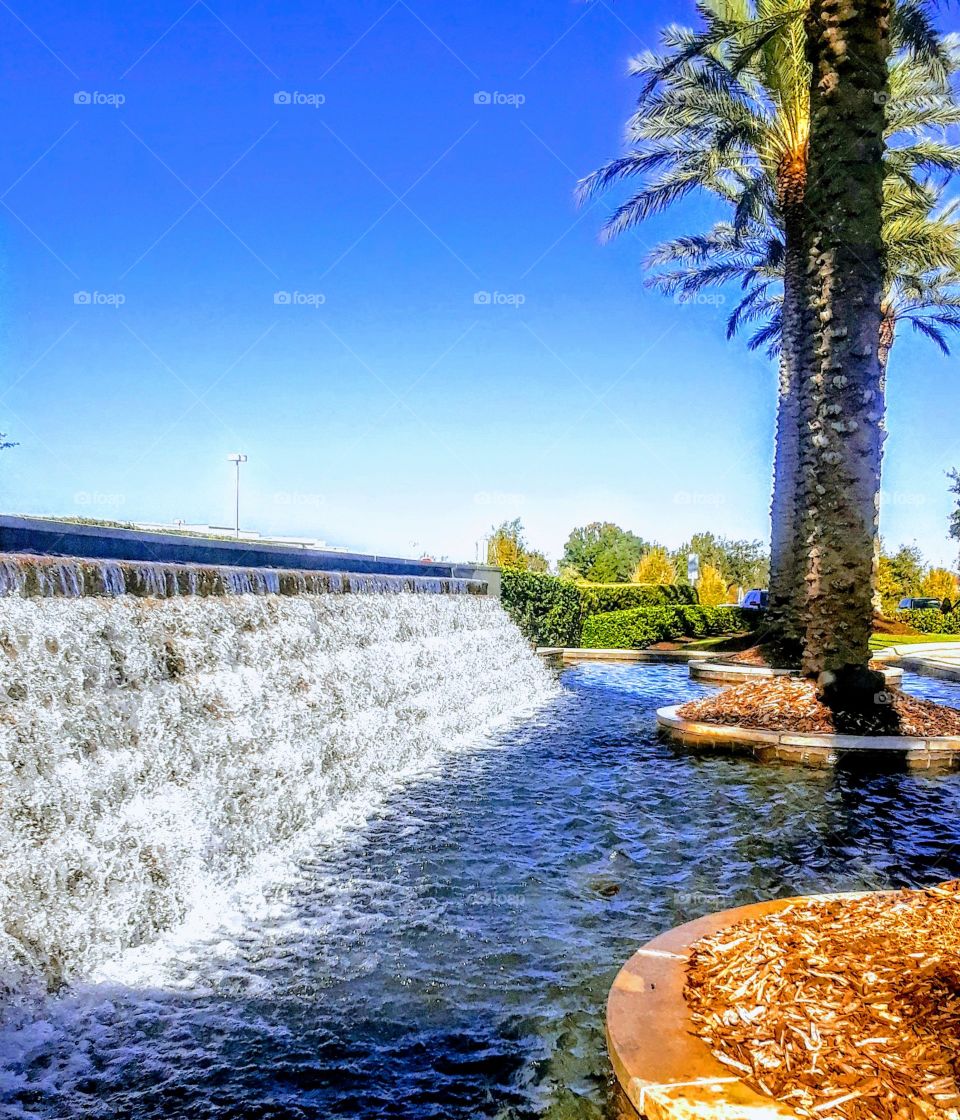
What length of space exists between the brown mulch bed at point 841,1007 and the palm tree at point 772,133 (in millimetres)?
10824

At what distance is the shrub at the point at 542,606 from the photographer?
16.8 m

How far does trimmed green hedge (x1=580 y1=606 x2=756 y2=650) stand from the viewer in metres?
20.3

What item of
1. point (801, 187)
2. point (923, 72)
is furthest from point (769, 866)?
point (923, 72)

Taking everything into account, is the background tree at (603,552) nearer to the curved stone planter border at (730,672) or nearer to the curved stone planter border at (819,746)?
the curved stone planter border at (730,672)

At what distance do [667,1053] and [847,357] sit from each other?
7523mm

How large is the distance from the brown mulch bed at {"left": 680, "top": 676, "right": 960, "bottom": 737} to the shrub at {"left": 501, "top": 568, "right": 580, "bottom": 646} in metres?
7.33

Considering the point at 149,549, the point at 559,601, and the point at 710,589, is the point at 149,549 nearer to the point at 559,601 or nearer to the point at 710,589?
the point at 559,601

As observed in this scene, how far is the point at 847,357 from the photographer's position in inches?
330

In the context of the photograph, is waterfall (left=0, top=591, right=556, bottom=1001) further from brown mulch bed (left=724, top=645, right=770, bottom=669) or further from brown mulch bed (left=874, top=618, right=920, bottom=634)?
brown mulch bed (left=874, top=618, right=920, bottom=634)


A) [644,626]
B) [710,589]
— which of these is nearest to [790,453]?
[644,626]

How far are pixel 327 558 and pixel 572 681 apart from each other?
16.3 ft

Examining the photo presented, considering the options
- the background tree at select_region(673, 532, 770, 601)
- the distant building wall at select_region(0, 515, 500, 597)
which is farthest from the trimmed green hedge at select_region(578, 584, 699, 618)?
the background tree at select_region(673, 532, 770, 601)

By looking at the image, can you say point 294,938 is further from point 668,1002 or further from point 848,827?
point 848,827

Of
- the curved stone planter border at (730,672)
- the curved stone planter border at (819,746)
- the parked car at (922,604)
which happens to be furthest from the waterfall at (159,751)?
the parked car at (922,604)
